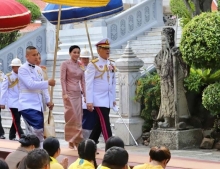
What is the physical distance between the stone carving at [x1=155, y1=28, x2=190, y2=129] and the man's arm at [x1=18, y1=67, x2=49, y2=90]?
2605 millimetres

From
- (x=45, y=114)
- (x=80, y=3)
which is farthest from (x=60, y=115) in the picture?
(x=80, y=3)

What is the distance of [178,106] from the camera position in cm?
1271

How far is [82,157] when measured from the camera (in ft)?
25.6

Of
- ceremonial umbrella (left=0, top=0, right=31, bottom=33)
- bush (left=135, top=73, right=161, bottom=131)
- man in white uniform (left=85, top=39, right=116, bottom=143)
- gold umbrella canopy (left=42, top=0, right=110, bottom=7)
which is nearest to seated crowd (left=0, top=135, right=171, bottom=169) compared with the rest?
man in white uniform (left=85, top=39, right=116, bottom=143)

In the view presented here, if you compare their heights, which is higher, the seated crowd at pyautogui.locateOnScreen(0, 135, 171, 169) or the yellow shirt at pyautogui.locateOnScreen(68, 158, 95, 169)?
the seated crowd at pyautogui.locateOnScreen(0, 135, 171, 169)

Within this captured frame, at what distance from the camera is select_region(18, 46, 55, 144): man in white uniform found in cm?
1092

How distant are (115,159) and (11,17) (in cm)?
738

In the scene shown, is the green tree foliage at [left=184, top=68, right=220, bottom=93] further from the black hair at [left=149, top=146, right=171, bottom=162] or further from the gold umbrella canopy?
the black hair at [left=149, top=146, right=171, bottom=162]

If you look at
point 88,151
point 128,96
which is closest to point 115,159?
point 88,151

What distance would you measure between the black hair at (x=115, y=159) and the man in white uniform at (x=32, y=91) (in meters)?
4.44

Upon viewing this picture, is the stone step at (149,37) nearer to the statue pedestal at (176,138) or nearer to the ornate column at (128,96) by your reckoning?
the ornate column at (128,96)

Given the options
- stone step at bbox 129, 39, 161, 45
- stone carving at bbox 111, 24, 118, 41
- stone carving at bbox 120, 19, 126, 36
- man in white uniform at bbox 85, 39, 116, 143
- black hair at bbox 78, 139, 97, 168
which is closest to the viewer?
black hair at bbox 78, 139, 97, 168

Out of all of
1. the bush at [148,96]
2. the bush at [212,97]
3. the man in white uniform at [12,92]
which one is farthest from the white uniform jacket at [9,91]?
the bush at [212,97]

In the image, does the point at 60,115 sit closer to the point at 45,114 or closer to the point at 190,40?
the point at 45,114
